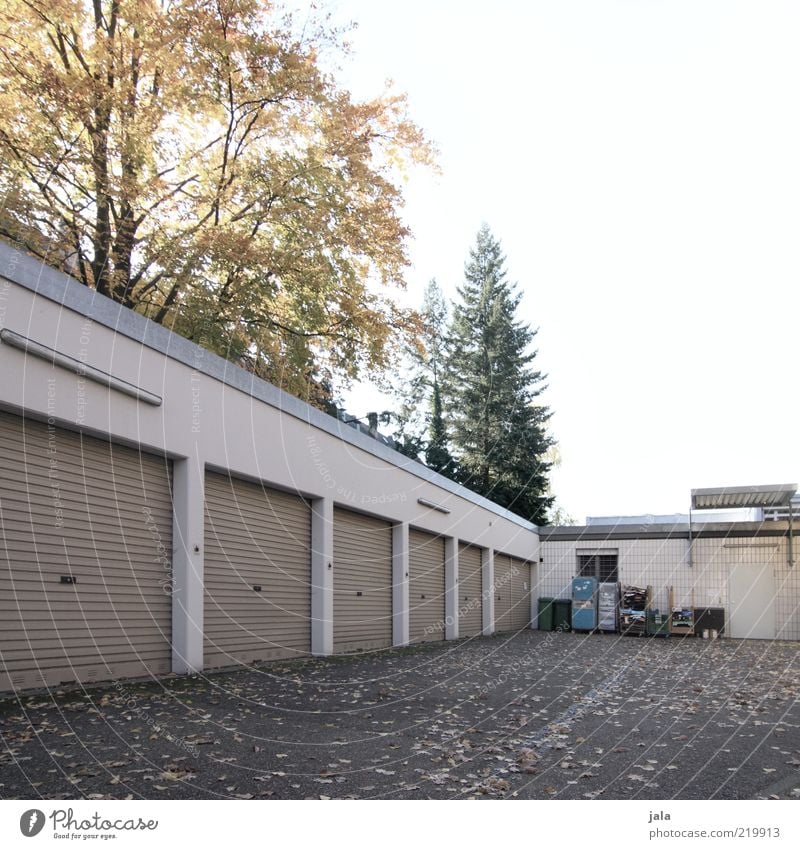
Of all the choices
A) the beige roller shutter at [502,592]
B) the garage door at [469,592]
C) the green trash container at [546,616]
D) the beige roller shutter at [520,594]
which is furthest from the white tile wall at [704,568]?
the garage door at [469,592]

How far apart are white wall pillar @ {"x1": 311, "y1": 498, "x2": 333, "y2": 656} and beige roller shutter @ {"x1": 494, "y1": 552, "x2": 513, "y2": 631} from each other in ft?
38.6

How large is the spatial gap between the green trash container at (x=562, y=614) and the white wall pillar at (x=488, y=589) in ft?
11.7

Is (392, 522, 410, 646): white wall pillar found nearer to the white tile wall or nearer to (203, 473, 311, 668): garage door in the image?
(203, 473, 311, 668): garage door

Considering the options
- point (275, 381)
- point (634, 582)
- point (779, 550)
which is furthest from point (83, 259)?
point (779, 550)

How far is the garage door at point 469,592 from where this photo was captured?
69.9ft

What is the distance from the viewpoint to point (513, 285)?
4034 cm

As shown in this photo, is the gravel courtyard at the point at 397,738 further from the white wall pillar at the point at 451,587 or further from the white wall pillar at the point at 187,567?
the white wall pillar at the point at 451,587

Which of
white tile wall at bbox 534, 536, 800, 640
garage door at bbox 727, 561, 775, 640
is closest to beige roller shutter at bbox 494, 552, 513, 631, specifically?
white tile wall at bbox 534, 536, 800, 640

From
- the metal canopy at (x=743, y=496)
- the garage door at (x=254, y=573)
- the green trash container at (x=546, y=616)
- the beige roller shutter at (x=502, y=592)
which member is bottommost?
the green trash container at (x=546, y=616)

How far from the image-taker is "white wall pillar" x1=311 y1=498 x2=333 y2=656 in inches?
516

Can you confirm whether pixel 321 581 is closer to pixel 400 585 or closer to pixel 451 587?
pixel 400 585

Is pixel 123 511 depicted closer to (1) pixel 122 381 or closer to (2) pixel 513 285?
(1) pixel 122 381

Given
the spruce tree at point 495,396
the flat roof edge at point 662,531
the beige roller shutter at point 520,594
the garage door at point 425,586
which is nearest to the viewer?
the garage door at point 425,586

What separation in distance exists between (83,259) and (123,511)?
6.47 m
